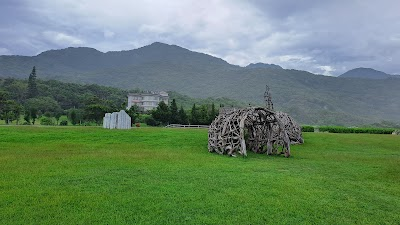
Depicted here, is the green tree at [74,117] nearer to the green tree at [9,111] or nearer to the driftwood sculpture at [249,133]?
the green tree at [9,111]

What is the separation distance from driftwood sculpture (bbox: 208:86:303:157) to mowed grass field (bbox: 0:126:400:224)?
3.25m

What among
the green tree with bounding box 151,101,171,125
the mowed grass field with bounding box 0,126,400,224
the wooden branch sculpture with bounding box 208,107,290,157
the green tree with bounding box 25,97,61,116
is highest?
the green tree with bounding box 25,97,61,116

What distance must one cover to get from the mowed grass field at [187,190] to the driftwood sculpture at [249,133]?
325 centimetres

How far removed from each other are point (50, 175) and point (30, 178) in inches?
31.9

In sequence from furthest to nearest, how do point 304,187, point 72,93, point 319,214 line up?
point 72,93 → point 304,187 → point 319,214

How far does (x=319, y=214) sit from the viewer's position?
9.23 m

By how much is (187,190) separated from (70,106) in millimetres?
87170

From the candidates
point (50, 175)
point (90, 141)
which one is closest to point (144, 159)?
point (50, 175)

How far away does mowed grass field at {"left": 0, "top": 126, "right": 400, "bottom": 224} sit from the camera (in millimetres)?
8703

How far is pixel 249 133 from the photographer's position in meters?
26.5

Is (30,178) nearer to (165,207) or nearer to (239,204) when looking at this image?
(165,207)

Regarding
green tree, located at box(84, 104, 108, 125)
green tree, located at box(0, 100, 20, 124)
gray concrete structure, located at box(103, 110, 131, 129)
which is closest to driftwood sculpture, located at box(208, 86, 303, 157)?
gray concrete structure, located at box(103, 110, 131, 129)

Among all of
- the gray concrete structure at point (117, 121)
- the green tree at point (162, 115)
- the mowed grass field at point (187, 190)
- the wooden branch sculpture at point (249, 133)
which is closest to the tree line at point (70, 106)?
the green tree at point (162, 115)

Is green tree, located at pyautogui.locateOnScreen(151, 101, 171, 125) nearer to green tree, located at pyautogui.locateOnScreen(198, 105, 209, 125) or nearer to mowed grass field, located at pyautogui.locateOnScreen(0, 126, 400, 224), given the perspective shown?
green tree, located at pyautogui.locateOnScreen(198, 105, 209, 125)
